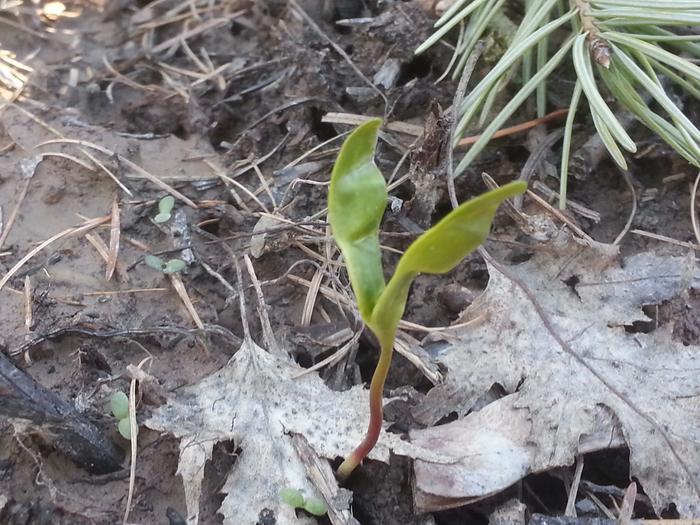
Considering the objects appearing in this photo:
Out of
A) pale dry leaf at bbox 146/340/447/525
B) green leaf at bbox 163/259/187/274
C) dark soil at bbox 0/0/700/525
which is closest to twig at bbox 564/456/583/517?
dark soil at bbox 0/0/700/525

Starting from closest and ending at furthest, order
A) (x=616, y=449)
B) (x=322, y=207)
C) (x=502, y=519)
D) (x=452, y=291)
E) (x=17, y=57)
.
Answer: (x=502, y=519) → (x=616, y=449) → (x=452, y=291) → (x=322, y=207) → (x=17, y=57)

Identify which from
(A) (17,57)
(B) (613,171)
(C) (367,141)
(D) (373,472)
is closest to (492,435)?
(D) (373,472)

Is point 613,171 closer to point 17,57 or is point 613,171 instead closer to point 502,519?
point 502,519

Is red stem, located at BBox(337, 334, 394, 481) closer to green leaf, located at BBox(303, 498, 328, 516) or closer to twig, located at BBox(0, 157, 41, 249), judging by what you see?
green leaf, located at BBox(303, 498, 328, 516)

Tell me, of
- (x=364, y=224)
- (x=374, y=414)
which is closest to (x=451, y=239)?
(x=364, y=224)

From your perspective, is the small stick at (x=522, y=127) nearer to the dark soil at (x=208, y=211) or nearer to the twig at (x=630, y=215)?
the dark soil at (x=208, y=211)

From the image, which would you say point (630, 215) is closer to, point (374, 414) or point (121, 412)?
point (374, 414)
